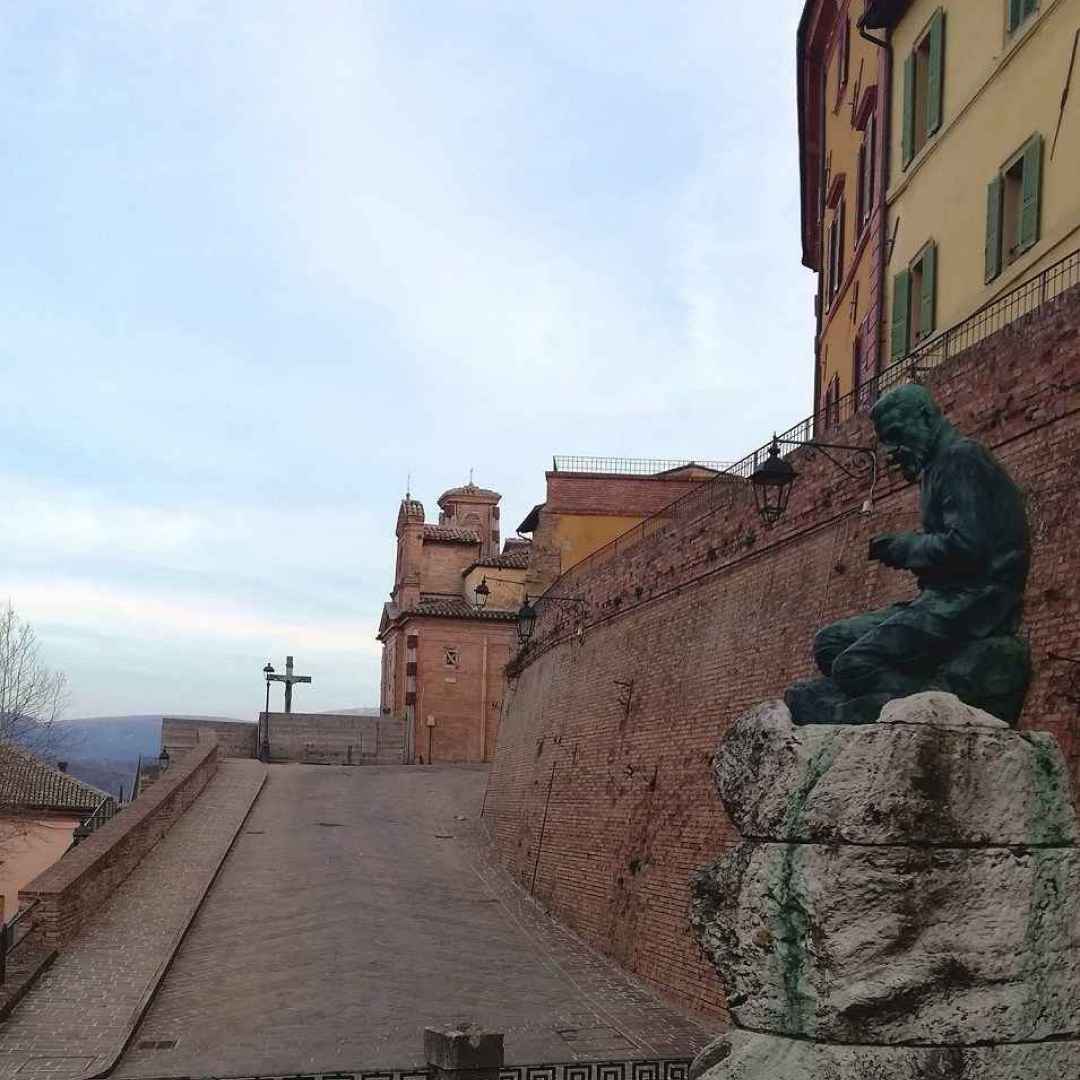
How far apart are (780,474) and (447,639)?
39.1 metres

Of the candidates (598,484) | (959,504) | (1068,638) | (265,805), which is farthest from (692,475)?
(959,504)

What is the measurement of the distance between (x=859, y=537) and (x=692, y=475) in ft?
79.7

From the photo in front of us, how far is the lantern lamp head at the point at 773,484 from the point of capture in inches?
555

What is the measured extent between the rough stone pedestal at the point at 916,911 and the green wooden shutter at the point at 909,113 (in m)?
17.0

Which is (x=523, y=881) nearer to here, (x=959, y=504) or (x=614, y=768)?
(x=614, y=768)

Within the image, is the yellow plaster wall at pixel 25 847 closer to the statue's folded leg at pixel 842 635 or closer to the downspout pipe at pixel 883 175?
the downspout pipe at pixel 883 175

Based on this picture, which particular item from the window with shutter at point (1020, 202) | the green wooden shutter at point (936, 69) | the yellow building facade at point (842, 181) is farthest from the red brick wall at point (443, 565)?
the window with shutter at point (1020, 202)

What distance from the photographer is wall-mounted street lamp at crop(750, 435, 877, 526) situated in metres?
14.1

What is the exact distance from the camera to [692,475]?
38781 millimetres

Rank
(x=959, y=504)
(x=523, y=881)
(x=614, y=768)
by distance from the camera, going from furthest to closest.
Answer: (x=523, y=881) < (x=614, y=768) < (x=959, y=504)

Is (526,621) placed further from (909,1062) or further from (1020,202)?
(909,1062)

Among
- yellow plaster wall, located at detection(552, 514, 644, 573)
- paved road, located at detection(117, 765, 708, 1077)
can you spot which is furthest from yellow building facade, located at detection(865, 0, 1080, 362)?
yellow plaster wall, located at detection(552, 514, 644, 573)

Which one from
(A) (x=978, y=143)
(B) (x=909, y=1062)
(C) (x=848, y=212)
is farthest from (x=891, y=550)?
(C) (x=848, y=212)

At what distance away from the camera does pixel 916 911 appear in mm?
4832
